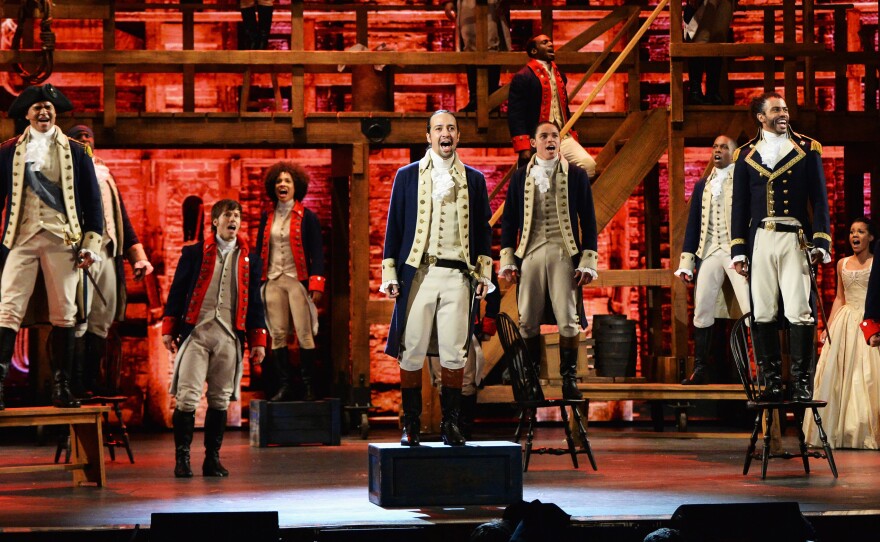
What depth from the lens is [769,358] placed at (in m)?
7.60

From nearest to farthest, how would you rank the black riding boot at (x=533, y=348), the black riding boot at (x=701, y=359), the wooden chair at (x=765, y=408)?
the wooden chair at (x=765, y=408)
the black riding boot at (x=533, y=348)
the black riding boot at (x=701, y=359)

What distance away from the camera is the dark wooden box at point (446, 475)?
6.31m

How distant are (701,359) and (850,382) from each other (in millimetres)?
1034

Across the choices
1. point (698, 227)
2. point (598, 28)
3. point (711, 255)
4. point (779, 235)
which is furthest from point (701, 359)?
point (598, 28)

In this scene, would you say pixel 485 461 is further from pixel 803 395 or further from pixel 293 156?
pixel 293 156

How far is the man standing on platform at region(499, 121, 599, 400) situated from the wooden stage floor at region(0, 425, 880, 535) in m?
0.87

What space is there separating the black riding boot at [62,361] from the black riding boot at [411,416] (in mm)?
2065

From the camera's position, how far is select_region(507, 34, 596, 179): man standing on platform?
9289 mm

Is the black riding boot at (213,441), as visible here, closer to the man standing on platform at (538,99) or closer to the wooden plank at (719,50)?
the man standing on platform at (538,99)

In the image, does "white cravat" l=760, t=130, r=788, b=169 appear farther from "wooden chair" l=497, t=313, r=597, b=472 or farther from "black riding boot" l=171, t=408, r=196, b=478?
"black riding boot" l=171, t=408, r=196, b=478

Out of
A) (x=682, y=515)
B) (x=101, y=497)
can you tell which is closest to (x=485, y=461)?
(x=682, y=515)

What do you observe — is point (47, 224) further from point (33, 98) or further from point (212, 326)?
point (212, 326)

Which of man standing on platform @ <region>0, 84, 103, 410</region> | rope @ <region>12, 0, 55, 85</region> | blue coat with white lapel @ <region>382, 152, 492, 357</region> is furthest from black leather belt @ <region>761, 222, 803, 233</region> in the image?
rope @ <region>12, 0, 55, 85</region>

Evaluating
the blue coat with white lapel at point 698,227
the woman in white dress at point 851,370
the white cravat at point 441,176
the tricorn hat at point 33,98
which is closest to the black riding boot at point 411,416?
the white cravat at point 441,176
